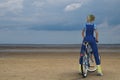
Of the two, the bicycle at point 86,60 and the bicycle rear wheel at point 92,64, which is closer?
the bicycle at point 86,60

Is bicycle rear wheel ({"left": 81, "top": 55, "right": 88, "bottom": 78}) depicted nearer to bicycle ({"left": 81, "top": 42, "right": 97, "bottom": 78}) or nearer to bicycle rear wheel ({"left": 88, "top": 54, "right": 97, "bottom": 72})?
bicycle ({"left": 81, "top": 42, "right": 97, "bottom": 78})

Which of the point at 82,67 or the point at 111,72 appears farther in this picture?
the point at 111,72

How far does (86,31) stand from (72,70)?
2.47 meters

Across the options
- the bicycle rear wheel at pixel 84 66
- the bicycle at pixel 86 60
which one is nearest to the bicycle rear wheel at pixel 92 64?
the bicycle at pixel 86 60

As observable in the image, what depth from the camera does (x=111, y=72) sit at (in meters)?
14.6

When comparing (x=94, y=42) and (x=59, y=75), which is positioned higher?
(x=94, y=42)

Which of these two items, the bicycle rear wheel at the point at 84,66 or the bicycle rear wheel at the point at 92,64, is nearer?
the bicycle rear wheel at the point at 84,66

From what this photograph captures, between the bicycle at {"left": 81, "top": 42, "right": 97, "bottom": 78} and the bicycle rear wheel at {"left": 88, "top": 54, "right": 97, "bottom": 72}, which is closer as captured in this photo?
the bicycle at {"left": 81, "top": 42, "right": 97, "bottom": 78}

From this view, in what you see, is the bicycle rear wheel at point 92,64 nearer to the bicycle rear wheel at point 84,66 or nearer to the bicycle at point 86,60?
the bicycle at point 86,60

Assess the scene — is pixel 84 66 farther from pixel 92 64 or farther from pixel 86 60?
pixel 92 64

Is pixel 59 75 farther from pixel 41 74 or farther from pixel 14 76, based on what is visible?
pixel 14 76

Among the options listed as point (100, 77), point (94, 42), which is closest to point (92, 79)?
point (100, 77)

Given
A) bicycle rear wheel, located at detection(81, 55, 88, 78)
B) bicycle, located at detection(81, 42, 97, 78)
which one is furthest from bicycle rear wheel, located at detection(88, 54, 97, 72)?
bicycle rear wheel, located at detection(81, 55, 88, 78)

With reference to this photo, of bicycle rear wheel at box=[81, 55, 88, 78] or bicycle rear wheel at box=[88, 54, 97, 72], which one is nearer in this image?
bicycle rear wheel at box=[81, 55, 88, 78]
